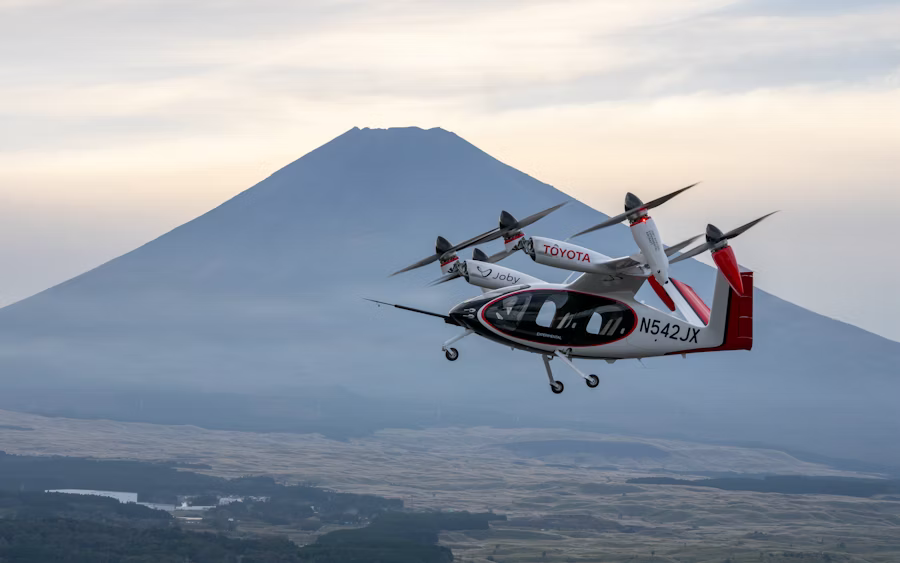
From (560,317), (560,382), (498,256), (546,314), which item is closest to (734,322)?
(560,317)

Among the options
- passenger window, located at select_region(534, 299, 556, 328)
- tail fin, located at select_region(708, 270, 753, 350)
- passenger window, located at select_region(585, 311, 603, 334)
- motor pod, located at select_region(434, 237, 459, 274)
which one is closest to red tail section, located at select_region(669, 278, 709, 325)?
tail fin, located at select_region(708, 270, 753, 350)

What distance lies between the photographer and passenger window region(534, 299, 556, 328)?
70.3 metres

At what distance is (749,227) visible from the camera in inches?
2525

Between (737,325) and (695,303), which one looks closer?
(737,325)

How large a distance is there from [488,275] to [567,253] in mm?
11657

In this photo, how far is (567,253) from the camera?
64.5 meters

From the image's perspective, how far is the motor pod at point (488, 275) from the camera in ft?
246

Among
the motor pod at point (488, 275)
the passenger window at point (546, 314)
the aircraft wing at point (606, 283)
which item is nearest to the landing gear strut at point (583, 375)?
the passenger window at point (546, 314)

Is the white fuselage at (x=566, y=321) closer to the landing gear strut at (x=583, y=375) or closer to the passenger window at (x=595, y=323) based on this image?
the passenger window at (x=595, y=323)

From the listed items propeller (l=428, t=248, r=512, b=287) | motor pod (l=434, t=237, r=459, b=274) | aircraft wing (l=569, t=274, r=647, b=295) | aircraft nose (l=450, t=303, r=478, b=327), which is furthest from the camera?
motor pod (l=434, t=237, r=459, b=274)

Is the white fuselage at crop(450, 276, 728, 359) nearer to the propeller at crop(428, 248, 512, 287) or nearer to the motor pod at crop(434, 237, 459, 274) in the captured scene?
the propeller at crop(428, 248, 512, 287)

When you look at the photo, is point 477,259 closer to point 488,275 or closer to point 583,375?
point 488,275

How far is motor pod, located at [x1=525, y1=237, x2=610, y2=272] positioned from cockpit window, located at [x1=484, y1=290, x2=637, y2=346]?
5.05 meters

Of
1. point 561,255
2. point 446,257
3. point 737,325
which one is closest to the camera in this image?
point 561,255
